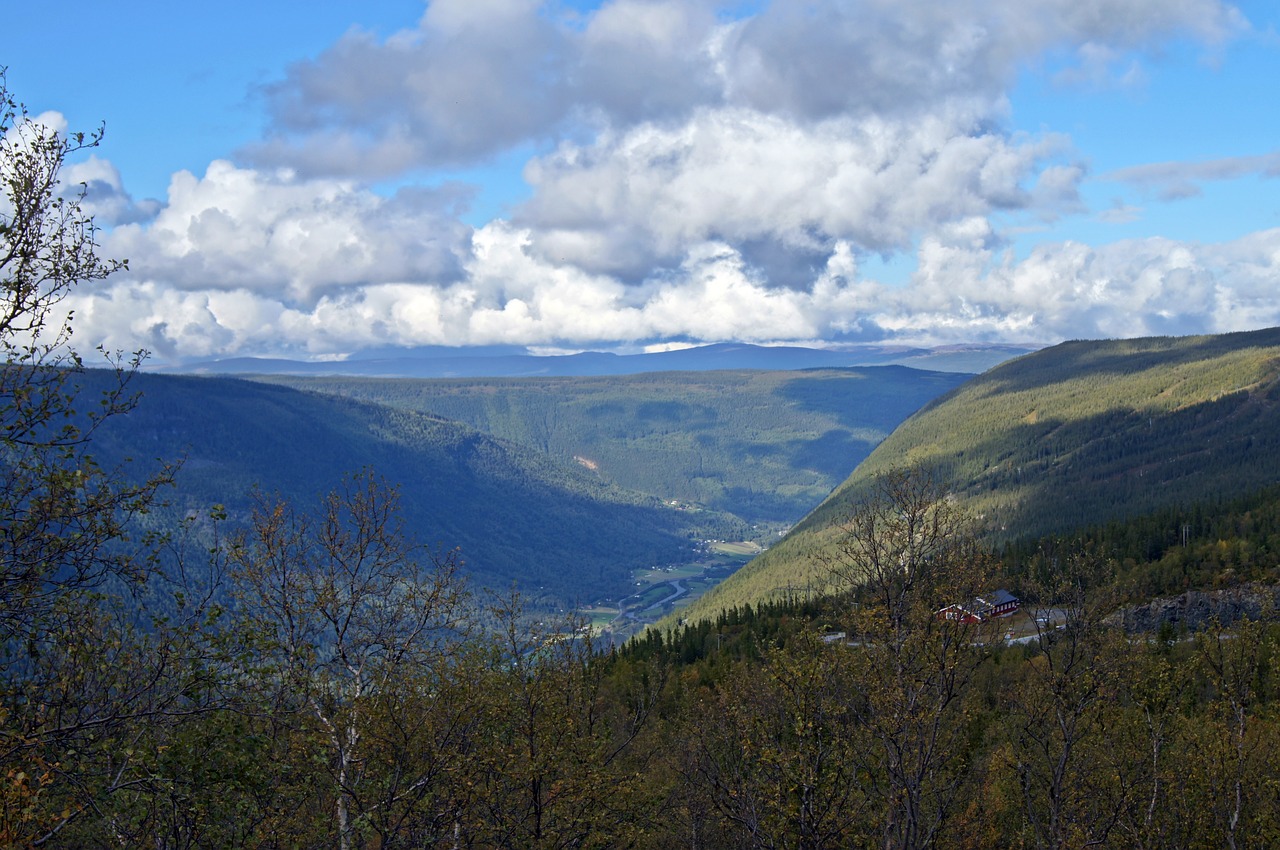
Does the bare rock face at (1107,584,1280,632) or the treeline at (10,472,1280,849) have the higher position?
the treeline at (10,472,1280,849)

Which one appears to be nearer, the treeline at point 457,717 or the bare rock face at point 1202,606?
the treeline at point 457,717

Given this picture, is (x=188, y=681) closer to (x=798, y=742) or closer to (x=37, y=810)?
(x=37, y=810)

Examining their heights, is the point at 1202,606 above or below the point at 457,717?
below

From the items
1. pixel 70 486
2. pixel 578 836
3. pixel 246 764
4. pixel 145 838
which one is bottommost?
pixel 578 836

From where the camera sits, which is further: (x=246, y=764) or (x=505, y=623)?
(x=505, y=623)

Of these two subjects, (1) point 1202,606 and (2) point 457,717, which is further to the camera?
(1) point 1202,606

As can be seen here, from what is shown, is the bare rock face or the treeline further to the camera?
the bare rock face

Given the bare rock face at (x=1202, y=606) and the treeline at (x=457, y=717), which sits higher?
the treeline at (x=457, y=717)

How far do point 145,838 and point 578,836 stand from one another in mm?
14526

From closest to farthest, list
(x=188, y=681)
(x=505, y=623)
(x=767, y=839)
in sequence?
(x=188, y=681) < (x=767, y=839) < (x=505, y=623)

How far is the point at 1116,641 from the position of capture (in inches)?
1420

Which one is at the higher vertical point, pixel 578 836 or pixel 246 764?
pixel 246 764

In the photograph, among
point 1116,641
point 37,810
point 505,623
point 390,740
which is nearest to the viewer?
point 37,810

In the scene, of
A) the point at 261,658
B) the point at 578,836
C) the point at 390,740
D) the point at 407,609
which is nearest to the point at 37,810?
the point at 261,658
